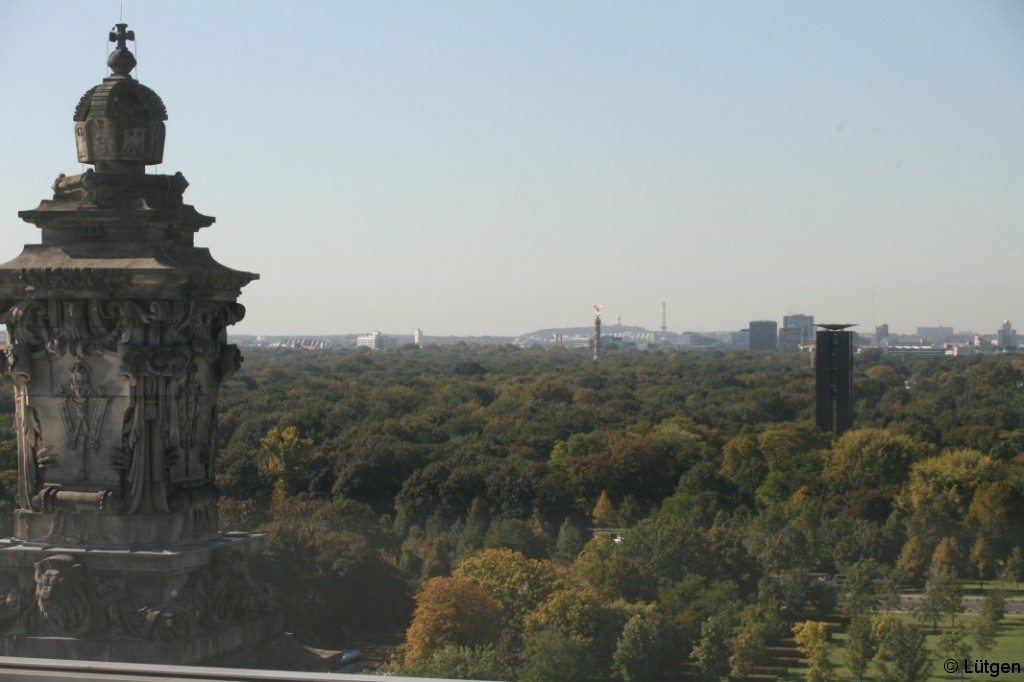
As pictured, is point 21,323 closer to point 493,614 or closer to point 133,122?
point 133,122

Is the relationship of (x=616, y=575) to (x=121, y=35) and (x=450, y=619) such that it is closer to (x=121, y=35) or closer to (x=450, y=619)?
(x=450, y=619)

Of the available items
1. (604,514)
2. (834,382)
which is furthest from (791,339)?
(604,514)

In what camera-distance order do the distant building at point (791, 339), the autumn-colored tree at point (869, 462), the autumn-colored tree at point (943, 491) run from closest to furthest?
1. the autumn-colored tree at point (943, 491)
2. the autumn-colored tree at point (869, 462)
3. the distant building at point (791, 339)

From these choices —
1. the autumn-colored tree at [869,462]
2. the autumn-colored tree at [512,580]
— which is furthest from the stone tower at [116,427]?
the autumn-colored tree at [869,462]

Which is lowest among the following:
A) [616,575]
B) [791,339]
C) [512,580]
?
[616,575]

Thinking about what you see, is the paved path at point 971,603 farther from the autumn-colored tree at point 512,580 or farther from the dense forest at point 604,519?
the autumn-colored tree at point 512,580

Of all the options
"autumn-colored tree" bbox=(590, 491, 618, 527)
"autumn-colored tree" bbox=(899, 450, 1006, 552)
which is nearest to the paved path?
"autumn-colored tree" bbox=(899, 450, 1006, 552)

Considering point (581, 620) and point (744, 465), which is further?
point (744, 465)
